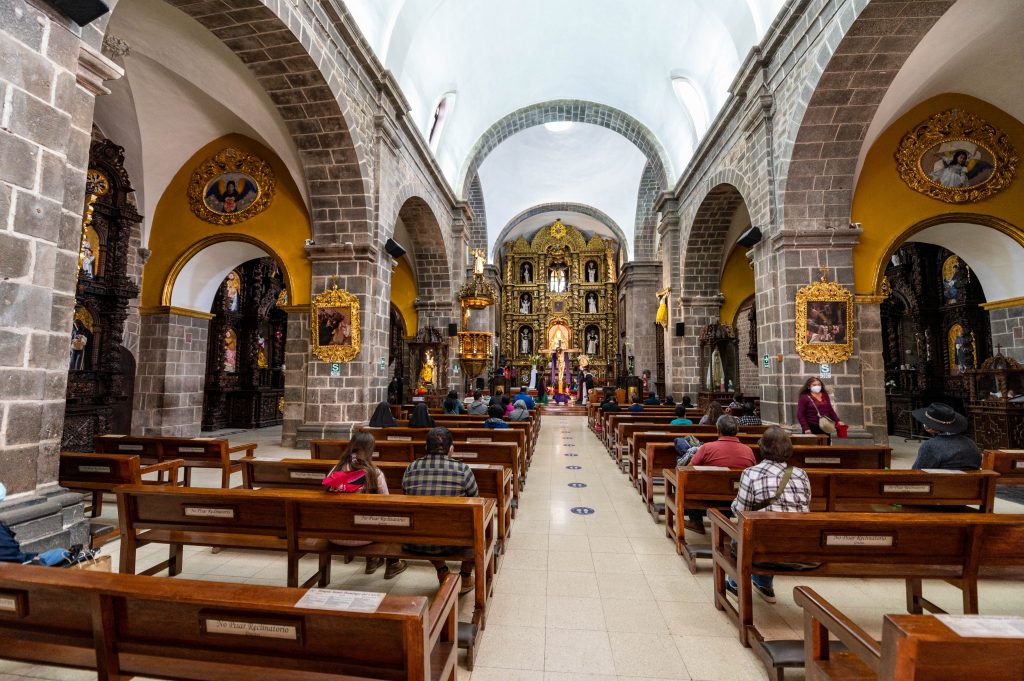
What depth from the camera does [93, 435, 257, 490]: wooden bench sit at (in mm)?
4949

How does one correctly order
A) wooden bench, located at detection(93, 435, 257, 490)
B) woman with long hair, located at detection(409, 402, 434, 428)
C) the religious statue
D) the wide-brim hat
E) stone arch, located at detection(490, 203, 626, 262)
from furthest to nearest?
stone arch, located at detection(490, 203, 626, 262) → the religious statue → woman with long hair, located at detection(409, 402, 434, 428) → wooden bench, located at detection(93, 435, 257, 490) → the wide-brim hat

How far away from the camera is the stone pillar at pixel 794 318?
7051 mm

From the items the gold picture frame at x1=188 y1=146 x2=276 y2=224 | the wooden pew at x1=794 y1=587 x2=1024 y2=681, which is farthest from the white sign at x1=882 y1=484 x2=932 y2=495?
the gold picture frame at x1=188 y1=146 x2=276 y2=224

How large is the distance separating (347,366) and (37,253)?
5.36m

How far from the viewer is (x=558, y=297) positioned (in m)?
26.2

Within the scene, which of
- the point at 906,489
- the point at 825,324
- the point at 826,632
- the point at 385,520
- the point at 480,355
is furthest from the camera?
the point at 480,355

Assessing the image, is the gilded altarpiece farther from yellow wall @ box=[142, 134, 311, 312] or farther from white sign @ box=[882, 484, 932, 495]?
white sign @ box=[882, 484, 932, 495]

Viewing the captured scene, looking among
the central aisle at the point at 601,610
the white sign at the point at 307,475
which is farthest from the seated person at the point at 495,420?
the white sign at the point at 307,475

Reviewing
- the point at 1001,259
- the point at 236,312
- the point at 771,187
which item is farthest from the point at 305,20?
the point at 1001,259

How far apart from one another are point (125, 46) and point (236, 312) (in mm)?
6850

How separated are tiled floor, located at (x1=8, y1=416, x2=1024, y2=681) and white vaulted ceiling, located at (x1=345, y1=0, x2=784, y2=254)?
811cm

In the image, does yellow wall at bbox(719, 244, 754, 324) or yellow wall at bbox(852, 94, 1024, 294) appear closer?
yellow wall at bbox(852, 94, 1024, 294)

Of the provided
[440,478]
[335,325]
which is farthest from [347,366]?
[440,478]

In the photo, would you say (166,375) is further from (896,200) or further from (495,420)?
(896,200)
